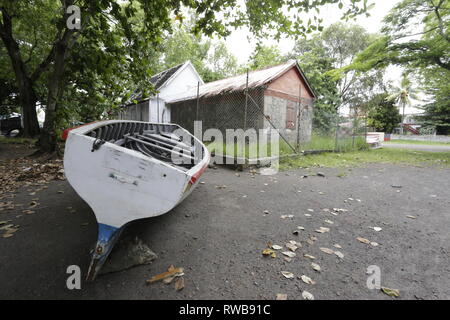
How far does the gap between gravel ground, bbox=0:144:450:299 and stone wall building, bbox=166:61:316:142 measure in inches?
234

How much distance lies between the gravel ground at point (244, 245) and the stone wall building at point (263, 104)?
19.5 ft

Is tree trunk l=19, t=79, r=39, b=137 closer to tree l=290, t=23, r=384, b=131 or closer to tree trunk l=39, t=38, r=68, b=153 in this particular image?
tree trunk l=39, t=38, r=68, b=153

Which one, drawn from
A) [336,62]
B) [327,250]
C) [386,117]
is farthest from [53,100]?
[386,117]

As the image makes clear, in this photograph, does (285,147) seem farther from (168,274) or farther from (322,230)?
(168,274)

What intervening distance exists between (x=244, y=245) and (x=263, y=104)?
8.64 meters

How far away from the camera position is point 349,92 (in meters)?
25.5

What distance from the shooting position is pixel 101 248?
6.15 feet

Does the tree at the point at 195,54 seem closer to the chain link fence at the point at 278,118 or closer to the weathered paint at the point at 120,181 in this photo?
the chain link fence at the point at 278,118

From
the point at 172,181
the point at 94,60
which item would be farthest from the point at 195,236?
Answer: the point at 94,60

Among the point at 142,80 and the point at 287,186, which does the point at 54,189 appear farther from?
the point at 287,186

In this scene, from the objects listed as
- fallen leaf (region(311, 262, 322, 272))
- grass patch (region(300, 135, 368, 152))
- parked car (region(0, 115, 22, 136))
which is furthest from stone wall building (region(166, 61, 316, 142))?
parked car (region(0, 115, 22, 136))

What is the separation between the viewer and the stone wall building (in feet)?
33.3

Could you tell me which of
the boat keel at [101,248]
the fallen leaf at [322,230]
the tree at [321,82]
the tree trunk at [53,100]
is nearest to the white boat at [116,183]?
the boat keel at [101,248]

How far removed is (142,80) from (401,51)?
1427cm
